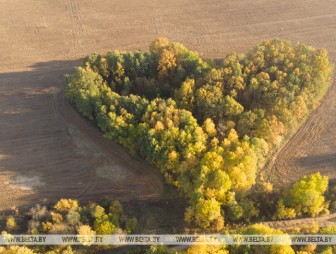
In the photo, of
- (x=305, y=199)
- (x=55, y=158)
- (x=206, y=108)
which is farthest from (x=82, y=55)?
(x=305, y=199)

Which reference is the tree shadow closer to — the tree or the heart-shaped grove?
the heart-shaped grove

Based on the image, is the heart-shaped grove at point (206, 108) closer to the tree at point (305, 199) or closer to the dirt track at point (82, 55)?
the dirt track at point (82, 55)

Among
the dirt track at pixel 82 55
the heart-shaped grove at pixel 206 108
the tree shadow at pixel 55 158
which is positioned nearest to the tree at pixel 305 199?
the heart-shaped grove at pixel 206 108

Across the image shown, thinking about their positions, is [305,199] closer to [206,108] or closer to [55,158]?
[206,108]

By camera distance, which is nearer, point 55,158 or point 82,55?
point 55,158

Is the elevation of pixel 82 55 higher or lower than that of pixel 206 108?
higher

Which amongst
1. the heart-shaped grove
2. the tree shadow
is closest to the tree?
the heart-shaped grove

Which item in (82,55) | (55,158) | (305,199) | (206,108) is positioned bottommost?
(305,199)

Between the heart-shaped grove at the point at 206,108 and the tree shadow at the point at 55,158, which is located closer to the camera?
the heart-shaped grove at the point at 206,108
